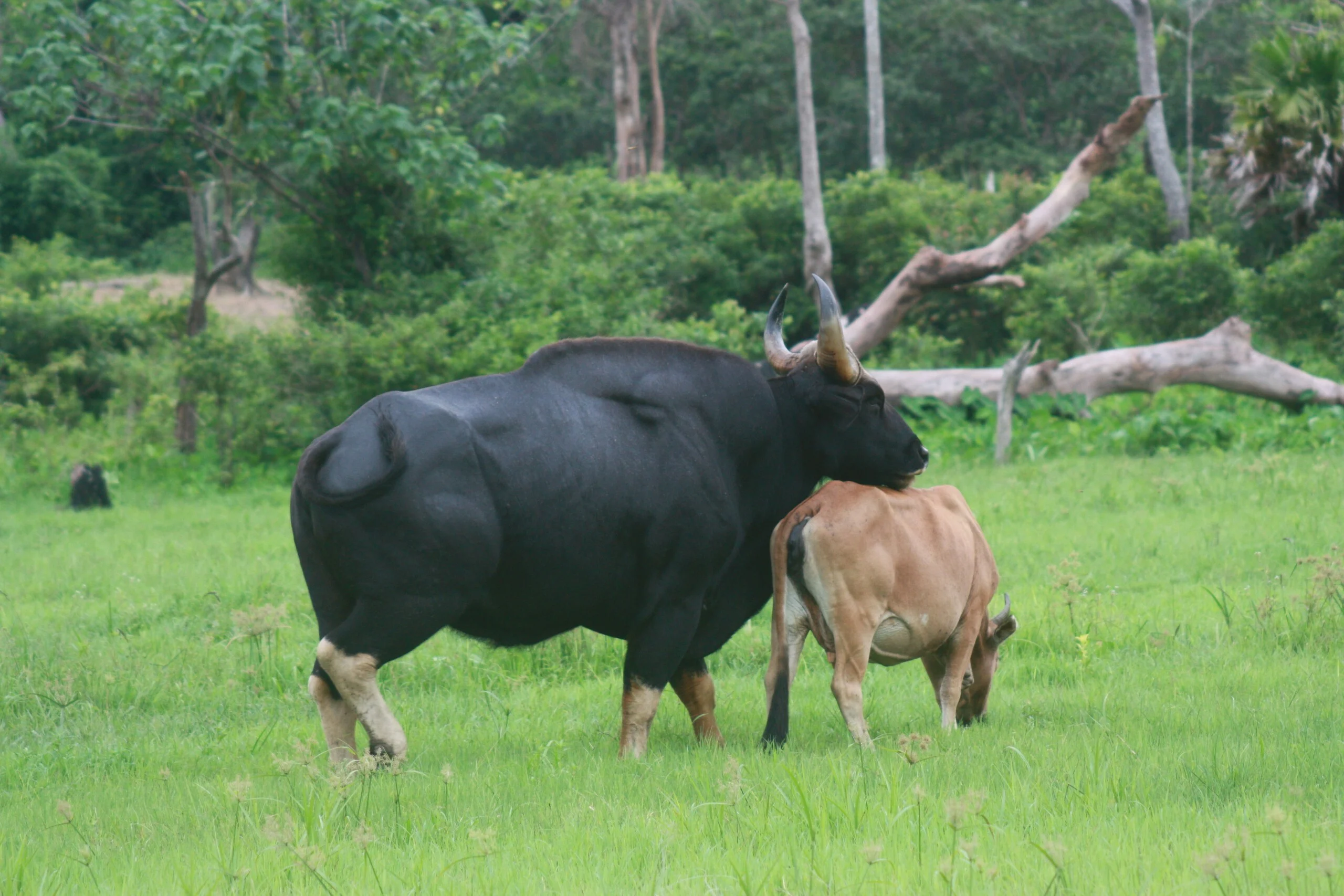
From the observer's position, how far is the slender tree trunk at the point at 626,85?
33156 millimetres

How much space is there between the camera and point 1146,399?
58.9 ft

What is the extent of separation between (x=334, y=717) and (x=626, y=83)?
2983 centimetres

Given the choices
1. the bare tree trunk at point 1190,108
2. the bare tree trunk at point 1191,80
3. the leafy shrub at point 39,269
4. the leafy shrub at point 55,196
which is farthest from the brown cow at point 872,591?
the leafy shrub at point 55,196

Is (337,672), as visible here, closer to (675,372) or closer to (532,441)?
(532,441)

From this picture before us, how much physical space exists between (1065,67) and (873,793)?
4208 centimetres

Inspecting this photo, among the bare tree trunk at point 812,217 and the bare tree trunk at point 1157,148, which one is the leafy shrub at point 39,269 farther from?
the bare tree trunk at point 1157,148

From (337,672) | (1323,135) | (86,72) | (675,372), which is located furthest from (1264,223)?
(337,672)

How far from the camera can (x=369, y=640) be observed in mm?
4984

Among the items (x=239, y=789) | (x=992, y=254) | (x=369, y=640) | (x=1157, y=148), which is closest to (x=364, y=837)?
(x=239, y=789)

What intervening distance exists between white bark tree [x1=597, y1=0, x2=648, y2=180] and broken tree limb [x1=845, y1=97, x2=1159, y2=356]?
18175mm

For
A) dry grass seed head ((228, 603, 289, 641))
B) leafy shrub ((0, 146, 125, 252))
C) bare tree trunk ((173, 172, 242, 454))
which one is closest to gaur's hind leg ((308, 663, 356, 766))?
dry grass seed head ((228, 603, 289, 641))

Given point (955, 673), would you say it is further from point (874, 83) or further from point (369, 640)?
point (874, 83)

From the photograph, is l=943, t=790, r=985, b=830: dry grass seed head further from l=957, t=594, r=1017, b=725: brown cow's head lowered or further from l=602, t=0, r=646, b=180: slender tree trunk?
l=602, t=0, r=646, b=180: slender tree trunk

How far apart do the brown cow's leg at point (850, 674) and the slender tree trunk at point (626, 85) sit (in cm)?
2833
